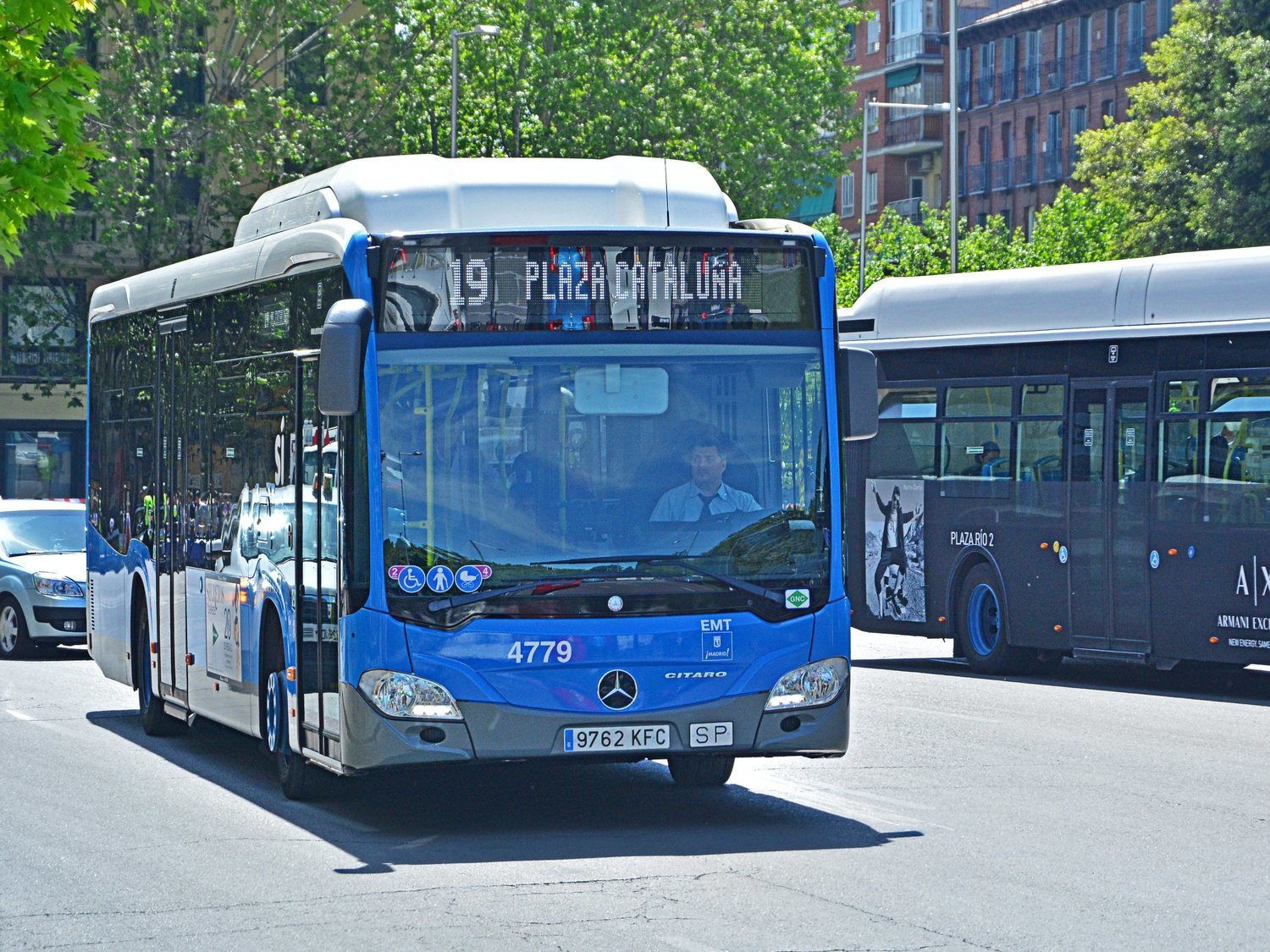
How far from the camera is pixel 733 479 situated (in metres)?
10.6

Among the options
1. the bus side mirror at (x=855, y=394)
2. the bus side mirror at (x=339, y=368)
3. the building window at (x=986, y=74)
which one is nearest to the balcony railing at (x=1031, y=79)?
the building window at (x=986, y=74)

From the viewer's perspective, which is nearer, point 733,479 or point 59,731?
point 733,479

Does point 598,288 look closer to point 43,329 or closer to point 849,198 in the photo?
point 43,329

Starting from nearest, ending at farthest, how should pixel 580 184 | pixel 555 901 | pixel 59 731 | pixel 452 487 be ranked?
pixel 555 901, pixel 452 487, pixel 580 184, pixel 59 731

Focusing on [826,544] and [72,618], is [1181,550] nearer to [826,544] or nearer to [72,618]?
[826,544]

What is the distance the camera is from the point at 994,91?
8944 centimetres

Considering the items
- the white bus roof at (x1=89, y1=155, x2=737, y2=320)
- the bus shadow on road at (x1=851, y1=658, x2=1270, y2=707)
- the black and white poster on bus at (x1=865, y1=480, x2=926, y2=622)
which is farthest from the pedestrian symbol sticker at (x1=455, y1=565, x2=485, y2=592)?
the black and white poster on bus at (x1=865, y1=480, x2=926, y2=622)

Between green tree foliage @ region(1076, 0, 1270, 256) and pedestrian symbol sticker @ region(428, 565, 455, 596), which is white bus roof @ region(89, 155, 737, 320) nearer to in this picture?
pedestrian symbol sticker @ region(428, 565, 455, 596)

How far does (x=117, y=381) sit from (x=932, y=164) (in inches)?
3154

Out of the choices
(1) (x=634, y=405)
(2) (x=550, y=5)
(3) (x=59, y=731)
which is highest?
(2) (x=550, y=5)

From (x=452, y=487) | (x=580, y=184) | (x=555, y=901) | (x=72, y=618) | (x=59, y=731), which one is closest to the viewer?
(x=555, y=901)

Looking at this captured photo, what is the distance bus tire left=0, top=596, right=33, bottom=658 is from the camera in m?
22.8

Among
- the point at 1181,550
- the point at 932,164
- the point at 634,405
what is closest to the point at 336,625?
the point at 634,405

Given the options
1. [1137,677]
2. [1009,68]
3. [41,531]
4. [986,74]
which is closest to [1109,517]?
[1137,677]
